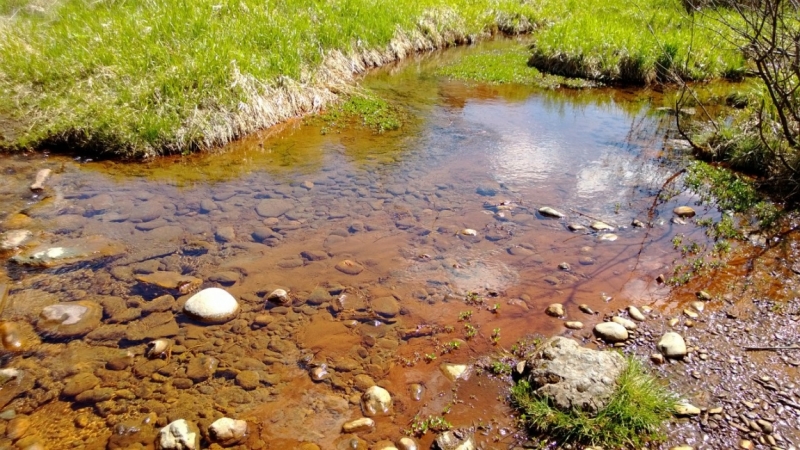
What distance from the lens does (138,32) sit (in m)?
8.62

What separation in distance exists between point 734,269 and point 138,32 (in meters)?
10.4

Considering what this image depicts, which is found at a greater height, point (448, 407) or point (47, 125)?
point (47, 125)

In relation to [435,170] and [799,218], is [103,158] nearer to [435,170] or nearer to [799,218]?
[435,170]

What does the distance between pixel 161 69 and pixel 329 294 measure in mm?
5957

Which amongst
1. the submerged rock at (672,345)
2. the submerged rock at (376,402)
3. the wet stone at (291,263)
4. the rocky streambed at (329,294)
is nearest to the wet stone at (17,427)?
the rocky streambed at (329,294)

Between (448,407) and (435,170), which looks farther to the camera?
(435,170)

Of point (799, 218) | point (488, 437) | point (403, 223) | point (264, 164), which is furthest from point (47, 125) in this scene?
point (799, 218)

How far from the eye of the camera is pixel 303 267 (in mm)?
4902

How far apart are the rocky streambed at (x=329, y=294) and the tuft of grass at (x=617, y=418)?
0.14 metres

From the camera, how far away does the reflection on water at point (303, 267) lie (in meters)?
3.34

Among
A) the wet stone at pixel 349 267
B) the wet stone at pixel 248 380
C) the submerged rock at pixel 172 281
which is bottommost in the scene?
the wet stone at pixel 248 380

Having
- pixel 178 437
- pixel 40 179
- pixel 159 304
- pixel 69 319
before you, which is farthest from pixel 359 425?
pixel 40 179

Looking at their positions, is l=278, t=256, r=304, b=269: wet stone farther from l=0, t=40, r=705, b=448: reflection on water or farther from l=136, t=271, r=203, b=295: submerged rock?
l=136, t=271, r=203, b=295: submerged rock

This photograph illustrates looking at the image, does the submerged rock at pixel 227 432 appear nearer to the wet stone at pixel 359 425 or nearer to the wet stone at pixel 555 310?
the wet stone at pixel 359 425
